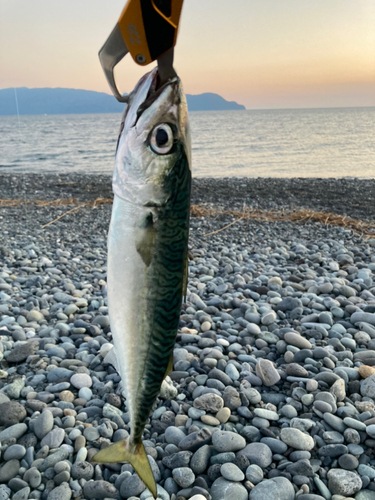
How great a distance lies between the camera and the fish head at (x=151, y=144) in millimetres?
1537

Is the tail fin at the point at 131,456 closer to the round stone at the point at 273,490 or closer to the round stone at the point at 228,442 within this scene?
the round stone at the point at 273,490

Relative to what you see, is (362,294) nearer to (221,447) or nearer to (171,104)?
(221,447)

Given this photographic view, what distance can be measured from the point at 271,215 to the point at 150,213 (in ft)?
32.9

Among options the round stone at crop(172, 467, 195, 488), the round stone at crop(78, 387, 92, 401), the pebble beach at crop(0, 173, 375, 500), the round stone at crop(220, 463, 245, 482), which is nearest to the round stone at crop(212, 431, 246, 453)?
the pebble beach at crop(0, 173, 375, 500)

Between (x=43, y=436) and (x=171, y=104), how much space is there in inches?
102

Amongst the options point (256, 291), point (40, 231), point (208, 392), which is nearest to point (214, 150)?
point (40, 231)

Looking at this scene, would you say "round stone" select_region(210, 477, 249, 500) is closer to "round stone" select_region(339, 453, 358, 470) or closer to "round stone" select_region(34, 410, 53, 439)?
"round stone" select_region(339, 453, 358, 470)

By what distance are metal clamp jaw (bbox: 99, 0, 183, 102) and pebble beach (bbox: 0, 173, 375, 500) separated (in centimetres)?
246

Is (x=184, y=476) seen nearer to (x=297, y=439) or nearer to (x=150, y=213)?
(x=297, y=439)

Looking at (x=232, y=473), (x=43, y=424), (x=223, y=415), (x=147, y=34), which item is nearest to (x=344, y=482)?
(x=232, y=473)

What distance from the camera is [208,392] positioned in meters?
3.51

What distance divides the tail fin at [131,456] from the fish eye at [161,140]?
144cm

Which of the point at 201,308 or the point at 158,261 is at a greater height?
the point at 158,261

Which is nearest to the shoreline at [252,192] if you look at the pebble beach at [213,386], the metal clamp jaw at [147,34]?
the pebble beach at [213,386]
